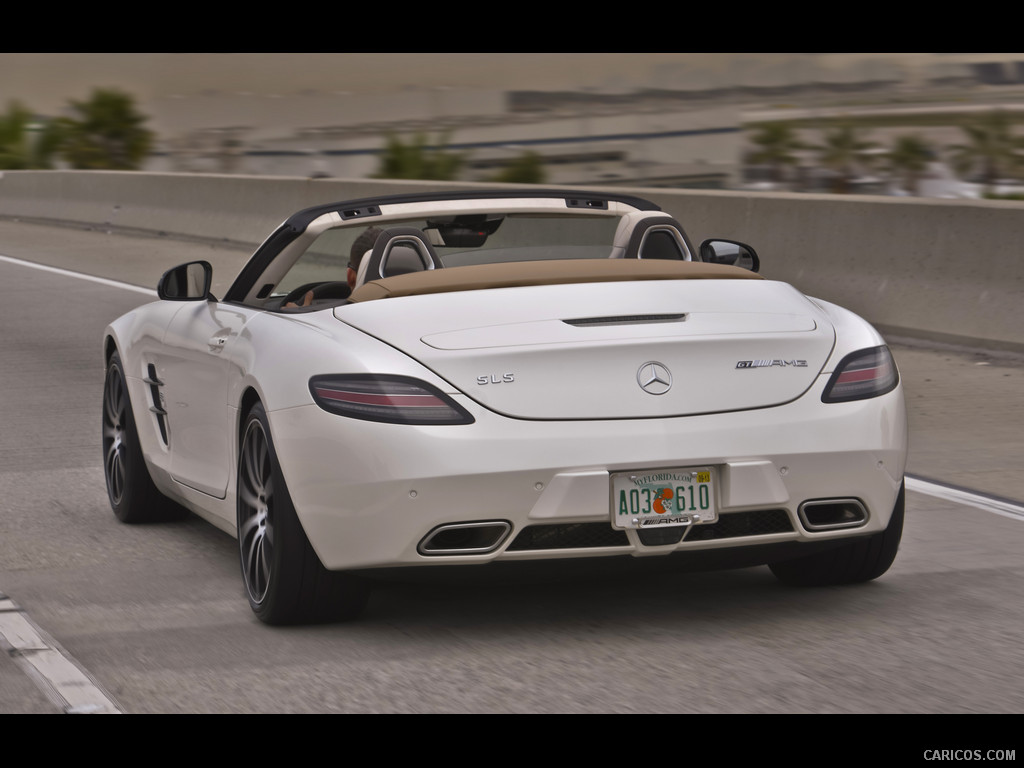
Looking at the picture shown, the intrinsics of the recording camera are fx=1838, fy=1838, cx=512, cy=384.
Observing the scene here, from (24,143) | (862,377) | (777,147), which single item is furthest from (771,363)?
(24,143)

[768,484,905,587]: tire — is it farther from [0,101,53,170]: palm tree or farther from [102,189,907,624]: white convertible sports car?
[0,101,53,170]: palm tree

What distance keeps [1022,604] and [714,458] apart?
1.36 meters

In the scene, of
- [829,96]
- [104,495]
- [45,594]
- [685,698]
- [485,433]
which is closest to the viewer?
[685,698]

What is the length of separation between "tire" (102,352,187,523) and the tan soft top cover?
6.80 feet

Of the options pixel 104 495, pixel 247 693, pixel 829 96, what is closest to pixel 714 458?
pixel 247 693

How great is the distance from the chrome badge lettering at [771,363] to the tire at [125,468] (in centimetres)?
307

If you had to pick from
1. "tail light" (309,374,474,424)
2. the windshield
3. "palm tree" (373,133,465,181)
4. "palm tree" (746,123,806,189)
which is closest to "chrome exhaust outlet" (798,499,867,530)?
"tail light" (309,374,474,424)

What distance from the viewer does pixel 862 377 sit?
5.86m

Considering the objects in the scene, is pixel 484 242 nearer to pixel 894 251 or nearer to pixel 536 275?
pixel 536 275

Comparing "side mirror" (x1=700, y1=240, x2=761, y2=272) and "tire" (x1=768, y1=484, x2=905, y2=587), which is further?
"side mirror" (x1=700, y1=240, x2=761, y2=272)

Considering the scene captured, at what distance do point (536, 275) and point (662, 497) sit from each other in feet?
3.37

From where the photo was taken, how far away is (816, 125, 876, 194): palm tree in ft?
55.5

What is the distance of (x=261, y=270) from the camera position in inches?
276

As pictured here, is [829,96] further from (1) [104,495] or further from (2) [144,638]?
(2) [144,638]
